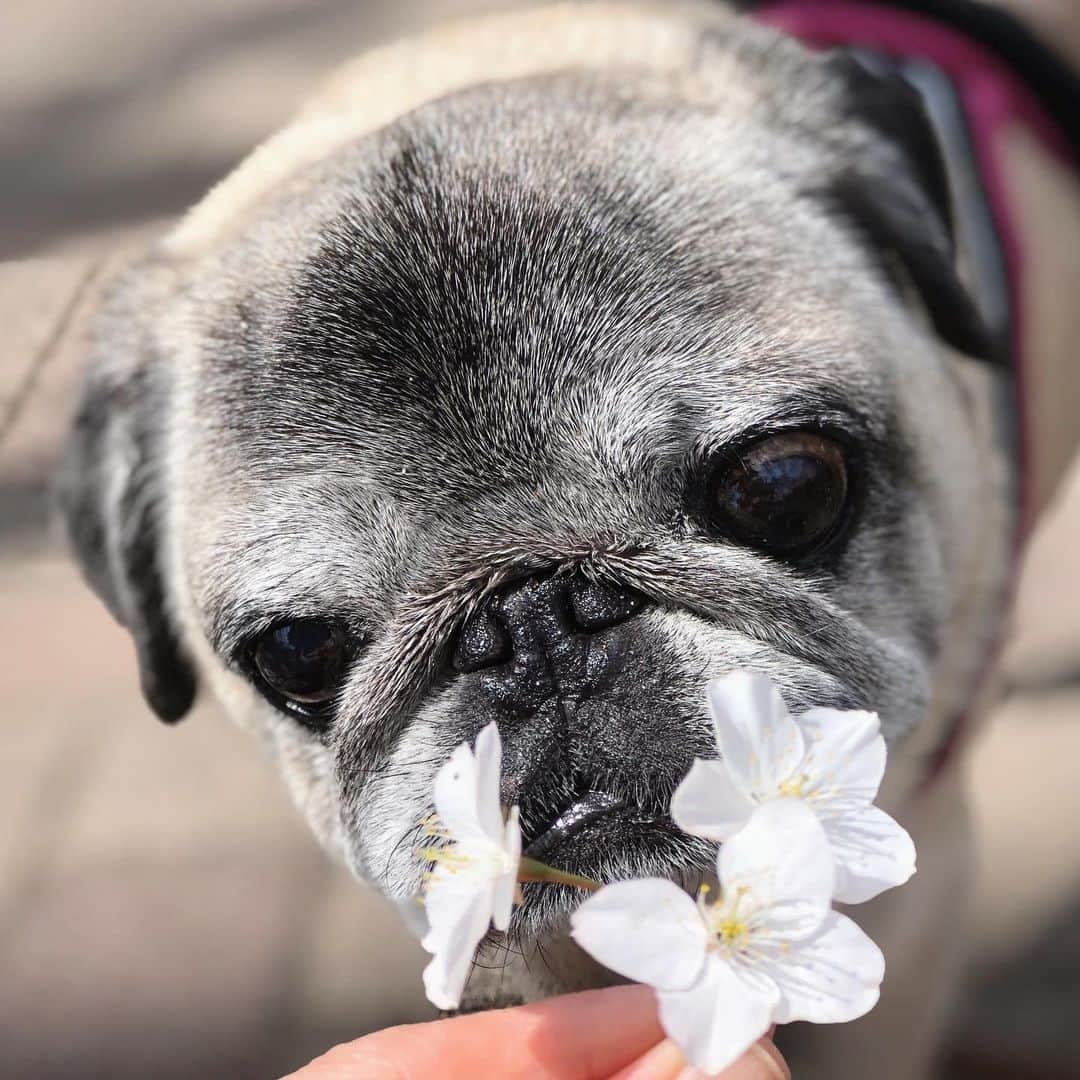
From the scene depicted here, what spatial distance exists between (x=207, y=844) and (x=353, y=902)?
355 millimetres

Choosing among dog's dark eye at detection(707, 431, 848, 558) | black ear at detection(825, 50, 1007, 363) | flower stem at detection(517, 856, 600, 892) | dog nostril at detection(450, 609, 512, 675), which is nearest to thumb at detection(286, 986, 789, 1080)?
flower stem at detection(517, 856, 600, 892)

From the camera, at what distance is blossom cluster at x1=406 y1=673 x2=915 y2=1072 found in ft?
2.43

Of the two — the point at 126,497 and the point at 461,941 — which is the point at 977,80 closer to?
the point at 126,497

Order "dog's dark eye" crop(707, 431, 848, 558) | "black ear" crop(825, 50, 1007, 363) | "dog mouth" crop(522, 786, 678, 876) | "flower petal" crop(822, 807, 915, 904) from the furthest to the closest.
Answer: "black ear" crop(825, 50, 1007, 363) < "dog's dark eye" crop(707, 431, 848, 558) < "dog mouth" crop(522, 786, 678, 876) < "flower petal" crop(822, 807, 915, 904)

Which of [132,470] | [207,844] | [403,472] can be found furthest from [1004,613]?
[207,844]

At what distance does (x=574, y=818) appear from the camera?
971mm

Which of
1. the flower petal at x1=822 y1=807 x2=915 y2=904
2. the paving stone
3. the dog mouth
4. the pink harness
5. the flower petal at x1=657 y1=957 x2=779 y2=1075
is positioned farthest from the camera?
the paving stone

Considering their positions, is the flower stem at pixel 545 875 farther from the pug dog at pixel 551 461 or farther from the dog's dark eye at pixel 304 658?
the dog's dark eye at pixel 304 658

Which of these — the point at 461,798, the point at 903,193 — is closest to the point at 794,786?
the point at 461,798

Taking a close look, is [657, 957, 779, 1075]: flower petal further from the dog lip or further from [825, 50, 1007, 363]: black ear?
[825, 50, 1007, 363]: black ear

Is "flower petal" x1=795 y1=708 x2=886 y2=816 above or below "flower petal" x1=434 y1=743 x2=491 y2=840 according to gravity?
below

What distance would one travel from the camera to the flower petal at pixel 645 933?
74cm

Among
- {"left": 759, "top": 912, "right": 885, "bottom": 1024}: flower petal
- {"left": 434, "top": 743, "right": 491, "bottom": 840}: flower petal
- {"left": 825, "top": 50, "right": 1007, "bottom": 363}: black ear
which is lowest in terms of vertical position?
{"left": 759, "top": 912, "right": 885, "bottom": 1024}: flower petal

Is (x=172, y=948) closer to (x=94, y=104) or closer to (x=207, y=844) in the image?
(x=207, y=844)
